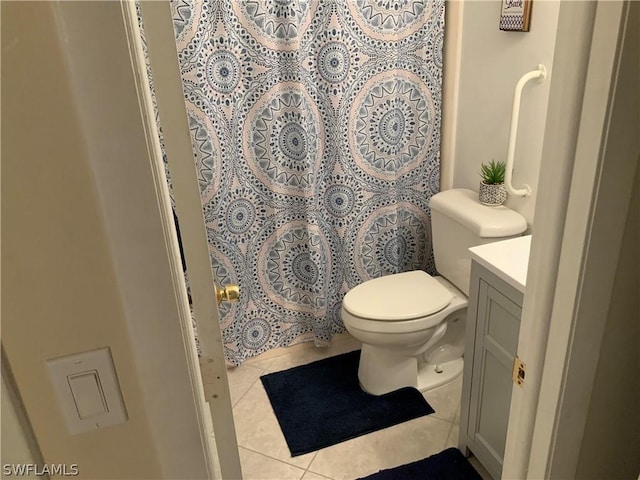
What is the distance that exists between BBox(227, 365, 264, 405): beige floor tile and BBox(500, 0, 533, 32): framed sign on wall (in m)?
1.78

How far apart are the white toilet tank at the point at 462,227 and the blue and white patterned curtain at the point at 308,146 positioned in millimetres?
262

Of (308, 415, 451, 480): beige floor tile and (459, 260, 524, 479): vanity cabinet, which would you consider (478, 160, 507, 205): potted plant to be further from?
(308, 415, 451, 480): beige floor tile

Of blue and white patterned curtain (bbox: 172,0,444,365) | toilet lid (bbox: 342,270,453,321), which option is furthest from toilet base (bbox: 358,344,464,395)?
blue and white patterned curtain (bbox: 172,0,444,365)

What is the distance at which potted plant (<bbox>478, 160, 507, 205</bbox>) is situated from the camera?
2.12 meters

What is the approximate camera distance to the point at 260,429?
2152 millimetres

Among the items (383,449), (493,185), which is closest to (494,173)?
(493,185)

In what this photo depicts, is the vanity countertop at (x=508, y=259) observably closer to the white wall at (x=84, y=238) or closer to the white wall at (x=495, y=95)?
the white wall at (x=495, y=95)

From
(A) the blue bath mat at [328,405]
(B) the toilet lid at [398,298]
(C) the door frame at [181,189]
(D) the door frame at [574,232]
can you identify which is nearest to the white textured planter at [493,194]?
(B) the toilet lid at [398,298]

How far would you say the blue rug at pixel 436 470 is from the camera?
1.86m

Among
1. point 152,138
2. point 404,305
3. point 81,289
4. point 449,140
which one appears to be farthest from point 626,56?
point 449,140

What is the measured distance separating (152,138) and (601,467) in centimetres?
105

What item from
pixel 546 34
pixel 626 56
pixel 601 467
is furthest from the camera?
pixel 546 34

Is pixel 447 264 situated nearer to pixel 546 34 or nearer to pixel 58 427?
pixel 546 34

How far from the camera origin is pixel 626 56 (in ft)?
2.45
